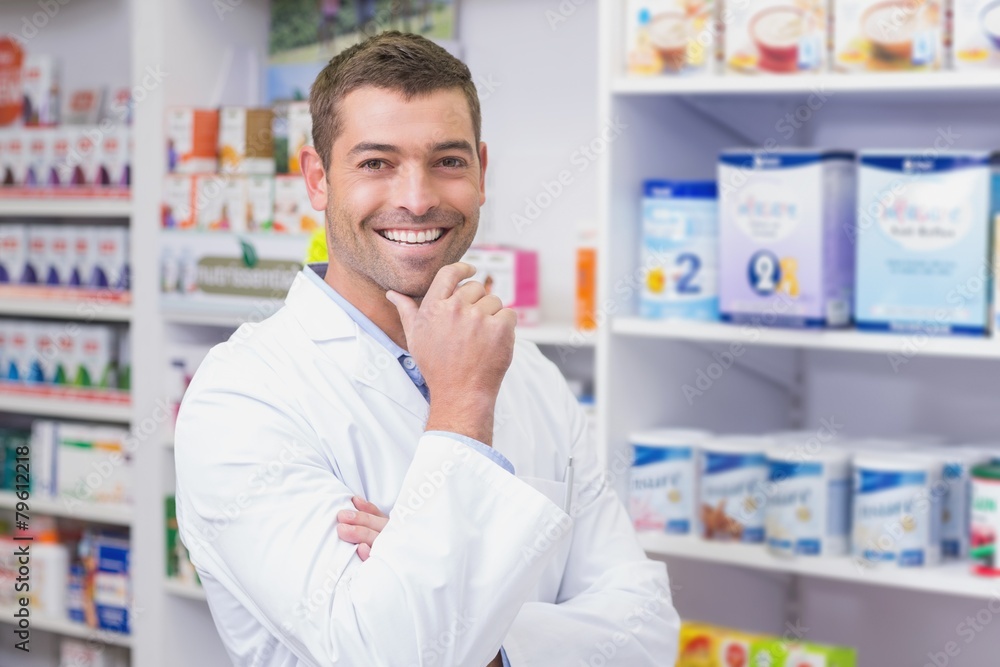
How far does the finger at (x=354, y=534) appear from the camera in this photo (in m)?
1.41

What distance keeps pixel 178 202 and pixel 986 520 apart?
2.13 m

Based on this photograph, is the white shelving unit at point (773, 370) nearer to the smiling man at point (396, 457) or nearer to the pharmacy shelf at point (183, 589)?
the smiling man at point (396, 457)

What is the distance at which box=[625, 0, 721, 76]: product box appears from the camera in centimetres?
230

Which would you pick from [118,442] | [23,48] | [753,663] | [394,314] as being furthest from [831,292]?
[23,48]

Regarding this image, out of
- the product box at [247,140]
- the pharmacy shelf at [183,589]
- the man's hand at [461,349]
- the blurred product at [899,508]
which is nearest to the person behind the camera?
the man's hand at [461,349]

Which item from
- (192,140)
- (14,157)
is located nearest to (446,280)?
(192,140)

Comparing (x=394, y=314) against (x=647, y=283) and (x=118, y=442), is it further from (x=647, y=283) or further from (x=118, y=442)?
(x=118, y=442)

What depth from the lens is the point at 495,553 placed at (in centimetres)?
141

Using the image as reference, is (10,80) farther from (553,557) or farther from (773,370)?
(553,557)

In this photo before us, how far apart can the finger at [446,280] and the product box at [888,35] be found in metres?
1.01

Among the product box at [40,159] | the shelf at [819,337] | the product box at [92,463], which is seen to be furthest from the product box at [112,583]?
the shelf at [819,337]

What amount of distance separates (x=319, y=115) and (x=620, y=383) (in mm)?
995

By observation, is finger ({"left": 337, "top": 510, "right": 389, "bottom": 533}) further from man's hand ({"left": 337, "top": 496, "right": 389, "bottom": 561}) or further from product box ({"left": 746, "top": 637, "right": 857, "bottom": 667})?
product box ({"left": 746, "top": 637, "right": 857, "bottom": 667})

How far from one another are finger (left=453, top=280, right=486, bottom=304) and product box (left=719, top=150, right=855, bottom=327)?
35.0 inches
